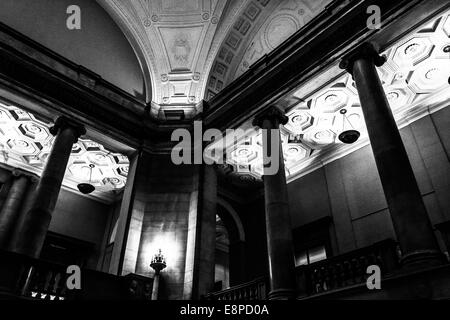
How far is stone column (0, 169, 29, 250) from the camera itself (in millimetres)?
12328

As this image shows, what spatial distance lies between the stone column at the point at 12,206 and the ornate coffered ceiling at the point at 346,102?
6.91m

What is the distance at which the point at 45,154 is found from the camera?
525 inches

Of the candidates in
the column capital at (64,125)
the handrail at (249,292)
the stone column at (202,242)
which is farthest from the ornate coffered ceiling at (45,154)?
the handrail at (249,292)

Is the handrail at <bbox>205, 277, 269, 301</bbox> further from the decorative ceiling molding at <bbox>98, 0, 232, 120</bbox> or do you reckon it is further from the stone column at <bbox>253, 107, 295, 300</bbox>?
the decorative ceiling molding at <bbox>98, 0, 232, 120</bbox>

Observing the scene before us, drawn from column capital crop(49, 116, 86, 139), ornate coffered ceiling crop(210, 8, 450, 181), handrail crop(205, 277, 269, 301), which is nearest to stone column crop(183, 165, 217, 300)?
handrail crop(205, 277, 269, 301)

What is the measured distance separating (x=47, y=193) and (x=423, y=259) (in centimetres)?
775

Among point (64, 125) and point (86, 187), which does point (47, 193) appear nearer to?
point (64, 125)

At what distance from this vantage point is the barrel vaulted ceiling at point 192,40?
12.8 metres
